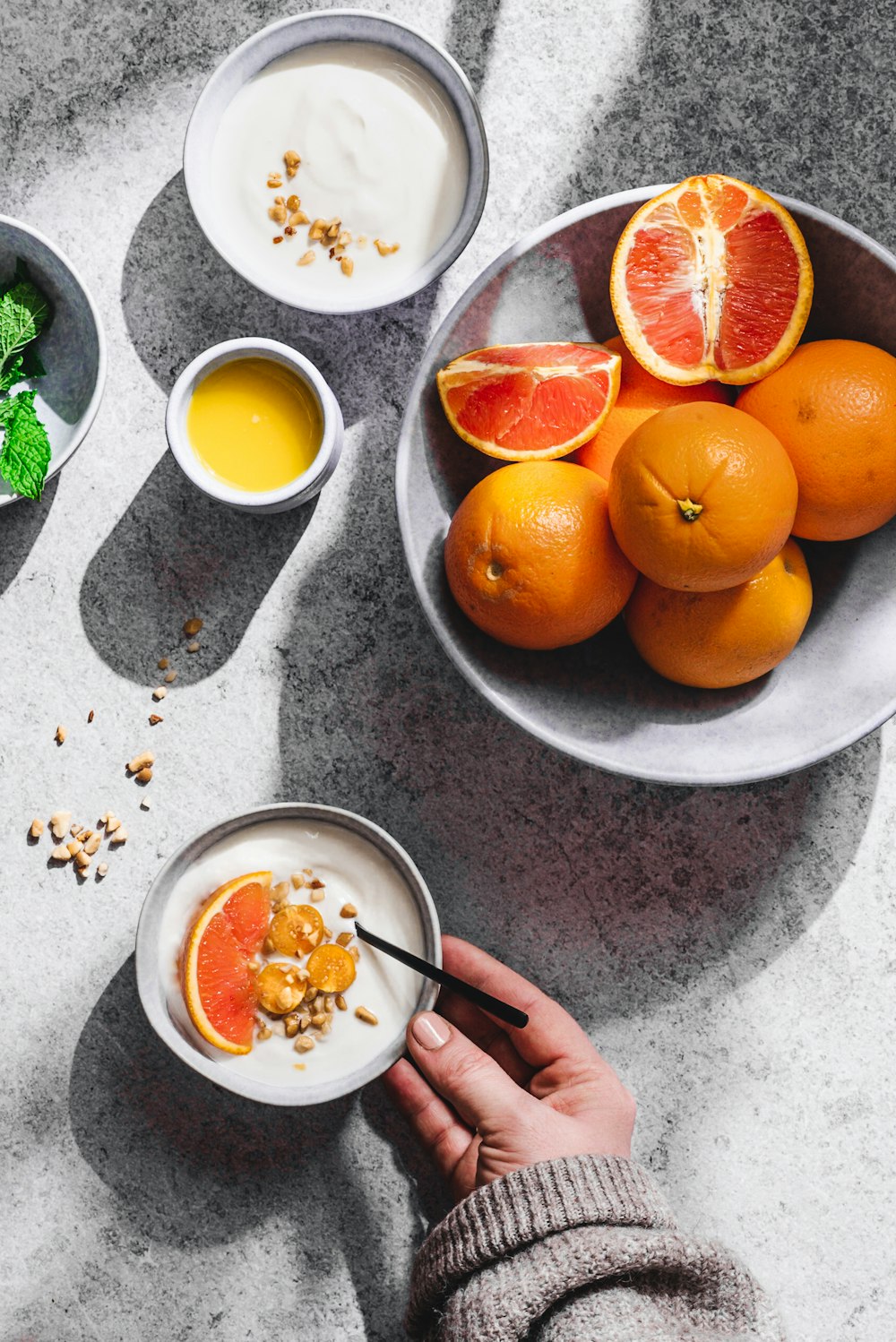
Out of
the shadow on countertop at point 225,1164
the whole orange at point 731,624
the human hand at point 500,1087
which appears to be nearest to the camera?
the whole orange at point 731,624

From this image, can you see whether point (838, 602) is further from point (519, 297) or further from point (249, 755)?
point (249, 755)

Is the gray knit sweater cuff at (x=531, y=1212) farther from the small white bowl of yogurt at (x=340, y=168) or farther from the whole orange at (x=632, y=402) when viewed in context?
the small white bowl of yogurt at (x=340, y=168)

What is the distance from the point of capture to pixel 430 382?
1.02 metres

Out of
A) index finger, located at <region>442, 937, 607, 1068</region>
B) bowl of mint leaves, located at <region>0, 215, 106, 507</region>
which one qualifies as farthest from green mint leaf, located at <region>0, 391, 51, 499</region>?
index finger, located at <region>442, 937, 607, 1068</region>

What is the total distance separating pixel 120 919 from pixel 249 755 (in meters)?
0.26

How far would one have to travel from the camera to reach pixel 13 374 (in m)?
1.20

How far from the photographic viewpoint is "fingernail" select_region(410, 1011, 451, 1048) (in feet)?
3.65

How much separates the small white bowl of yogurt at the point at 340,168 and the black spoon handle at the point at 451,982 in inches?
28.9

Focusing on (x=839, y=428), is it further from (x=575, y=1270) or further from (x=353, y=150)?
(x=575, y=1270)

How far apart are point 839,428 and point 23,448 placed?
35.1 inches

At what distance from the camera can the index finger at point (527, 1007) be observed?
1173 mm

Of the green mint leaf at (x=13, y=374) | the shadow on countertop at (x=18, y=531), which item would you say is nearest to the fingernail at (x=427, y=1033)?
the shadow on countertop at (x=18, y=531)

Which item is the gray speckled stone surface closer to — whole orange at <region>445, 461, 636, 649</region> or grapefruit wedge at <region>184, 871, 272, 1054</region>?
grapefruit wedge at <region>184, 871, 272, 1054</region>

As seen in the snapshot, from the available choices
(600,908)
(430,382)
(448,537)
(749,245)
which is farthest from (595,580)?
(600,908)
